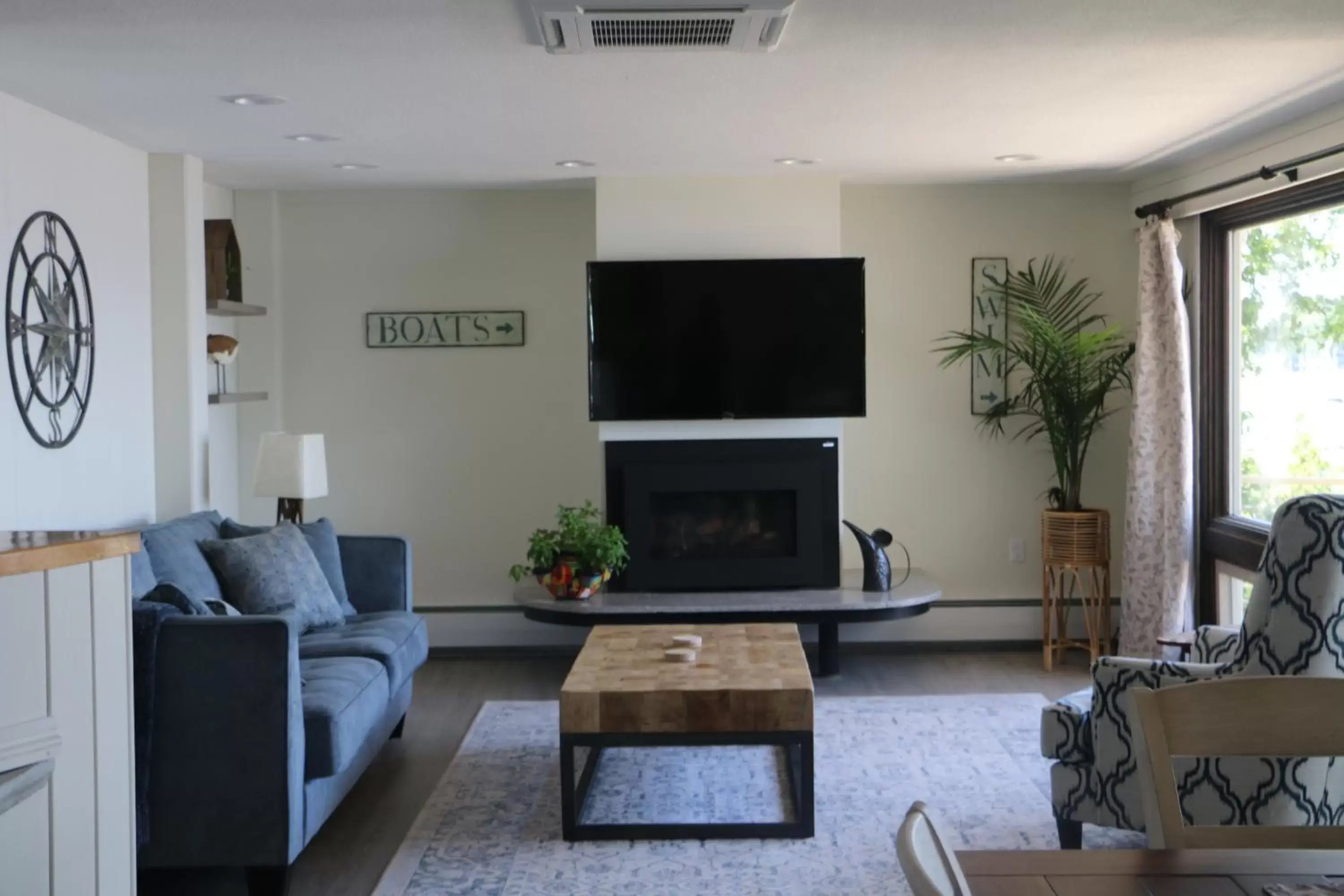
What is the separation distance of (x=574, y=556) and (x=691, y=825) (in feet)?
6.95

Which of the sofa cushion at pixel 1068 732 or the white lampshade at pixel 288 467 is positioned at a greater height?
the white lampshade at pixel 288 467

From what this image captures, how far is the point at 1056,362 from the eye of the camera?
6.10 m

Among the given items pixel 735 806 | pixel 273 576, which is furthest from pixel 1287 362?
pixel 273 576

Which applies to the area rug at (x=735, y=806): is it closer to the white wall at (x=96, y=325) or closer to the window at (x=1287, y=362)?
the window at (x=1287, y=362)

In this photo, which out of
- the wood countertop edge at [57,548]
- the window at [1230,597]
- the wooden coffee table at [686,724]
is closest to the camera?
the wood countertop edge at [57,548]

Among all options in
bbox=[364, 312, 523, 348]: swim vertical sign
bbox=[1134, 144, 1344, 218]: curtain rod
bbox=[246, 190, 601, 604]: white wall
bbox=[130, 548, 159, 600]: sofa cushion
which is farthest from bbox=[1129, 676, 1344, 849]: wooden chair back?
bbox=[364, 312, 523, 348]: swim vertical sign

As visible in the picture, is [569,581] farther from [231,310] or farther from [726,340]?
[231,310]

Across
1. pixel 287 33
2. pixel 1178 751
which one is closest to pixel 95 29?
pixel 287 33

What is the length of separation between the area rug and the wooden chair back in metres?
1.74

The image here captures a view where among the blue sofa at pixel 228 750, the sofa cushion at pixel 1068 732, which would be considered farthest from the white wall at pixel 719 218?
the blue sofa at pixel 228 750

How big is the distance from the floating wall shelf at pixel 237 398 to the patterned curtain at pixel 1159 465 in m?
4.16

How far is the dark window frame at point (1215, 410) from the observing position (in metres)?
5.65

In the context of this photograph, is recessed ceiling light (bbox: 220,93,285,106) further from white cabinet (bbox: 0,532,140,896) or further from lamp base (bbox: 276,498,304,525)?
white cabinet (bbox: 0,532,140,896)

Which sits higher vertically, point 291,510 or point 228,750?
point 291,510
